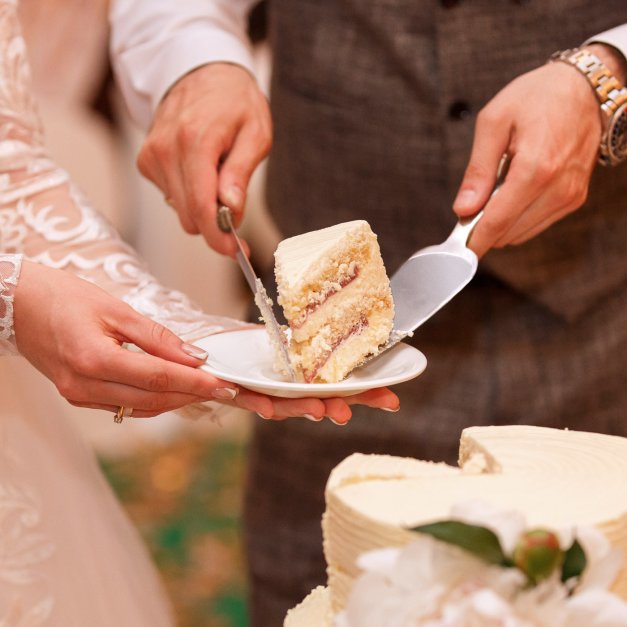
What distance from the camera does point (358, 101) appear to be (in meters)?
1.85

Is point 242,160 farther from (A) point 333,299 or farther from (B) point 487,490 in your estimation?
(B) point 487,490

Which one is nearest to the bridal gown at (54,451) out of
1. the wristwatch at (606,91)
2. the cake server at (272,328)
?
the cake server at (272,328)

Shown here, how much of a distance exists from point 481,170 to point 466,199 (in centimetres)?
5

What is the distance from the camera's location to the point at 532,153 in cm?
134

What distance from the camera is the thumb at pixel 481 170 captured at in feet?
4.48

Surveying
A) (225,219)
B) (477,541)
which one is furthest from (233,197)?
(477,541)

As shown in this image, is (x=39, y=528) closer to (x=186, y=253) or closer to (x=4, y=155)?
(x=4, y=155)

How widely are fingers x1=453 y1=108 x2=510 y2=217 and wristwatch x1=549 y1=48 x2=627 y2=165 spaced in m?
0.17

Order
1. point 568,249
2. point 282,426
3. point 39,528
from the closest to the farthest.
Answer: point 39,528 → point 568,249 → point 282,426

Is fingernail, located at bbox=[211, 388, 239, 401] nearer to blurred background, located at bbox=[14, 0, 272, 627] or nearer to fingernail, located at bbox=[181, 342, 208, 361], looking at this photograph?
fingernail, located at bbox=[181, 342, 208, 361]

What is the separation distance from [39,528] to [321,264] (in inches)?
24.9

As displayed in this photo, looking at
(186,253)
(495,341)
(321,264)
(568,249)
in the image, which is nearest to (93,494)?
(321,264)

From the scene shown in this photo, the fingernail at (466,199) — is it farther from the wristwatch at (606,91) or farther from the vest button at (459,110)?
the vest button at (459,110)

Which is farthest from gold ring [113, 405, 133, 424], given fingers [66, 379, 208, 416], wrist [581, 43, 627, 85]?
wrist [581, 43, 627, 85]
